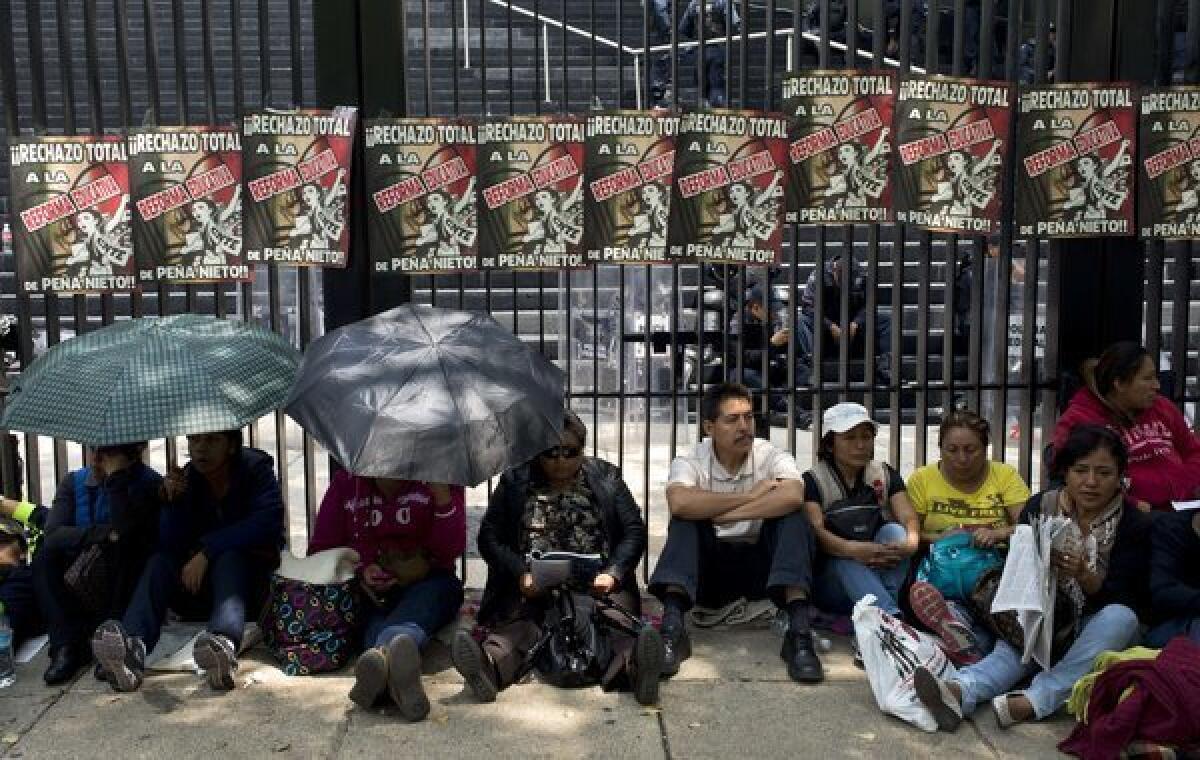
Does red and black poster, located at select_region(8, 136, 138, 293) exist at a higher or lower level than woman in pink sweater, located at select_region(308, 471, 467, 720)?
higher

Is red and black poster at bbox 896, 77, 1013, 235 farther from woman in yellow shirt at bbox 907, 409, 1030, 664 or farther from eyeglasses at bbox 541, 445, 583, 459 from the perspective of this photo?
eyeglasses at bbox 541, 445, 583, 459

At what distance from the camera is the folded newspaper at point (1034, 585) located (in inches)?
182

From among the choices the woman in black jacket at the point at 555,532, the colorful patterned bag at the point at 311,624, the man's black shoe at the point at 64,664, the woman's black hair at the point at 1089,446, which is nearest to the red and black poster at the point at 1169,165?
the woman's black hair at the point at 1089,446

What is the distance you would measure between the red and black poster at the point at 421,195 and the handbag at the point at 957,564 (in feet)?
7.54

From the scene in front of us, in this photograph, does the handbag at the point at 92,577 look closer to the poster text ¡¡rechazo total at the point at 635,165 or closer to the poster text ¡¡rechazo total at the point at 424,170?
the poster text ¡¡rechazo total at the point at 424,170

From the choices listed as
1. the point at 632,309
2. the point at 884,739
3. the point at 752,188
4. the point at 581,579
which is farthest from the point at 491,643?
the point at 632,309

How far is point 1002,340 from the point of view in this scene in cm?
634

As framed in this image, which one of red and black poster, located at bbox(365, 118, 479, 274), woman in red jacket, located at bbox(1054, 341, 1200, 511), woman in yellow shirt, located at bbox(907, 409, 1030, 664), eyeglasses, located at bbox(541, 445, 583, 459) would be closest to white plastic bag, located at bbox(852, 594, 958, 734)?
woman in yellow shirt, located at bbox(907, 409, 1030, 664)

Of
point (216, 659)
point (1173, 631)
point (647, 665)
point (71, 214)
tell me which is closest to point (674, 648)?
point (647, 665)

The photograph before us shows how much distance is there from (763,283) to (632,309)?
177 inches

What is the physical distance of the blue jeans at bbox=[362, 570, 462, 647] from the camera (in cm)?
507

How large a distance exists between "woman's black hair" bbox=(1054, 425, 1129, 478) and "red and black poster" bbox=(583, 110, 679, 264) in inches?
74.6

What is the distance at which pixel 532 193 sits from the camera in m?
5.86

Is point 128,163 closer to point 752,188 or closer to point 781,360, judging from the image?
point 752,188
